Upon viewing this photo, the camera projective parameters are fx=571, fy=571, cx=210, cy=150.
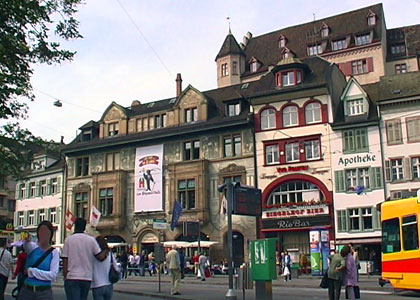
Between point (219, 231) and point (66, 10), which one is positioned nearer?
point (66, 10)

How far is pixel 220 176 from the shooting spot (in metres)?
45.8

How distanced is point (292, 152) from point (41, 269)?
36.3m

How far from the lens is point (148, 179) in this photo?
49.1m

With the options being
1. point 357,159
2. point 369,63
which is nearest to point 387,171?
point 357,159

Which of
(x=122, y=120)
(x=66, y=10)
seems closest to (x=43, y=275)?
(x=66, y=10)

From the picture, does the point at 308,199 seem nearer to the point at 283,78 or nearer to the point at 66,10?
the point at 283,78

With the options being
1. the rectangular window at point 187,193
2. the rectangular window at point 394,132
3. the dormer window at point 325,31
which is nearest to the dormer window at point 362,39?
the dormer window at point 325,31

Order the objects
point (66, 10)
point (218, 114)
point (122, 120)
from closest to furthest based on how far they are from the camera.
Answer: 1. point (66, 10)
2. point (218, 114)
3. point (122, 120)

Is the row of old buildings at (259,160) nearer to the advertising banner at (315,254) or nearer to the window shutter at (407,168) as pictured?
the window shutter at (407,168)

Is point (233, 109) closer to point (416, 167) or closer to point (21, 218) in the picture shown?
point (416, 167)

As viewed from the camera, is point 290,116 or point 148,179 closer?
point 290,116

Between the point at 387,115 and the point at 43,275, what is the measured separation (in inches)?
1424

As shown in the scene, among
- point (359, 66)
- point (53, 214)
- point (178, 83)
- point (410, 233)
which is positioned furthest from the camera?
point (359, 66)

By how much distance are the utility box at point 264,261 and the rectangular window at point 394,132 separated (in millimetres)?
27344
